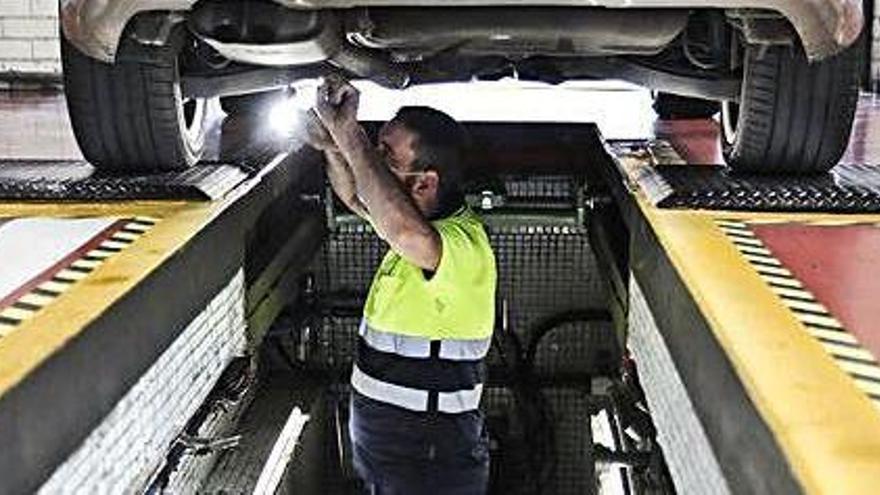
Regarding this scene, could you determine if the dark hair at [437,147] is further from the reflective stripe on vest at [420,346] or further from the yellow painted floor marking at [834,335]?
the yellow painted floor marking at [834,335]

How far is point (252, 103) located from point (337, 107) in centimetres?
205

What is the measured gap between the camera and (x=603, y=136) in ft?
14.7

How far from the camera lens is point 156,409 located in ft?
8.23

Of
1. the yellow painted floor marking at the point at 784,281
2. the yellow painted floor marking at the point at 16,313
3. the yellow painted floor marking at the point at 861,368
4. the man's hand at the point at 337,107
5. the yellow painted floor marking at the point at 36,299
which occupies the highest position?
the man's hand at the point at 337,107

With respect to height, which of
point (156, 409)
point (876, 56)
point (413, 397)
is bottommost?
point (413, 397)

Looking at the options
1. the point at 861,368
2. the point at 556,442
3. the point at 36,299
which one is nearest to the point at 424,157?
the point at 36,299

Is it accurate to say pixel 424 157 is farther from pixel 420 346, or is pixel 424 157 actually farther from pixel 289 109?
pixel 289 109

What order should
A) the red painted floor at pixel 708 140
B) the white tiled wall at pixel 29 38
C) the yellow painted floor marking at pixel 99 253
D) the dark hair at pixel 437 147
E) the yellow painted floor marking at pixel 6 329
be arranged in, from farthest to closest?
1. the white tiled wall at pixel 29 38
2. the red painted floor at pixel 708 140
3. the dark hair at pixel 437 147
4. the yellow painted floor marking at pixel 99 253
5. the yellow painted floor marking at pixel 6 329

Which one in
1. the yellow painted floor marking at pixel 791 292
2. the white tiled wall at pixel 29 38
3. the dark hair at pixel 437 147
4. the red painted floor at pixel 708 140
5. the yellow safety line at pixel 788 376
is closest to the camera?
the yellow safety line at pixel 788 376

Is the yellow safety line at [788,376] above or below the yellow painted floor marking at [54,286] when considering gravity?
above

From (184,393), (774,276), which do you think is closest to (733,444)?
(774,276)

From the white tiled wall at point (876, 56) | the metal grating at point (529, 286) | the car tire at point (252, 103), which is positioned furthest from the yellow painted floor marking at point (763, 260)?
the white tiled wall at point (876, 56)

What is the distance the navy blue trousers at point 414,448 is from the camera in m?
3.25

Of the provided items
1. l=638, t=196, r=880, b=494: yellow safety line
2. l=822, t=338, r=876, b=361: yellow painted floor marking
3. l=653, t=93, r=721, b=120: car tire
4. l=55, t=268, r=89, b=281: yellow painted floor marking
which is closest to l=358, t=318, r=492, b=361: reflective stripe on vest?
l=638, t=196, r=880, b=494: yellow safety line
